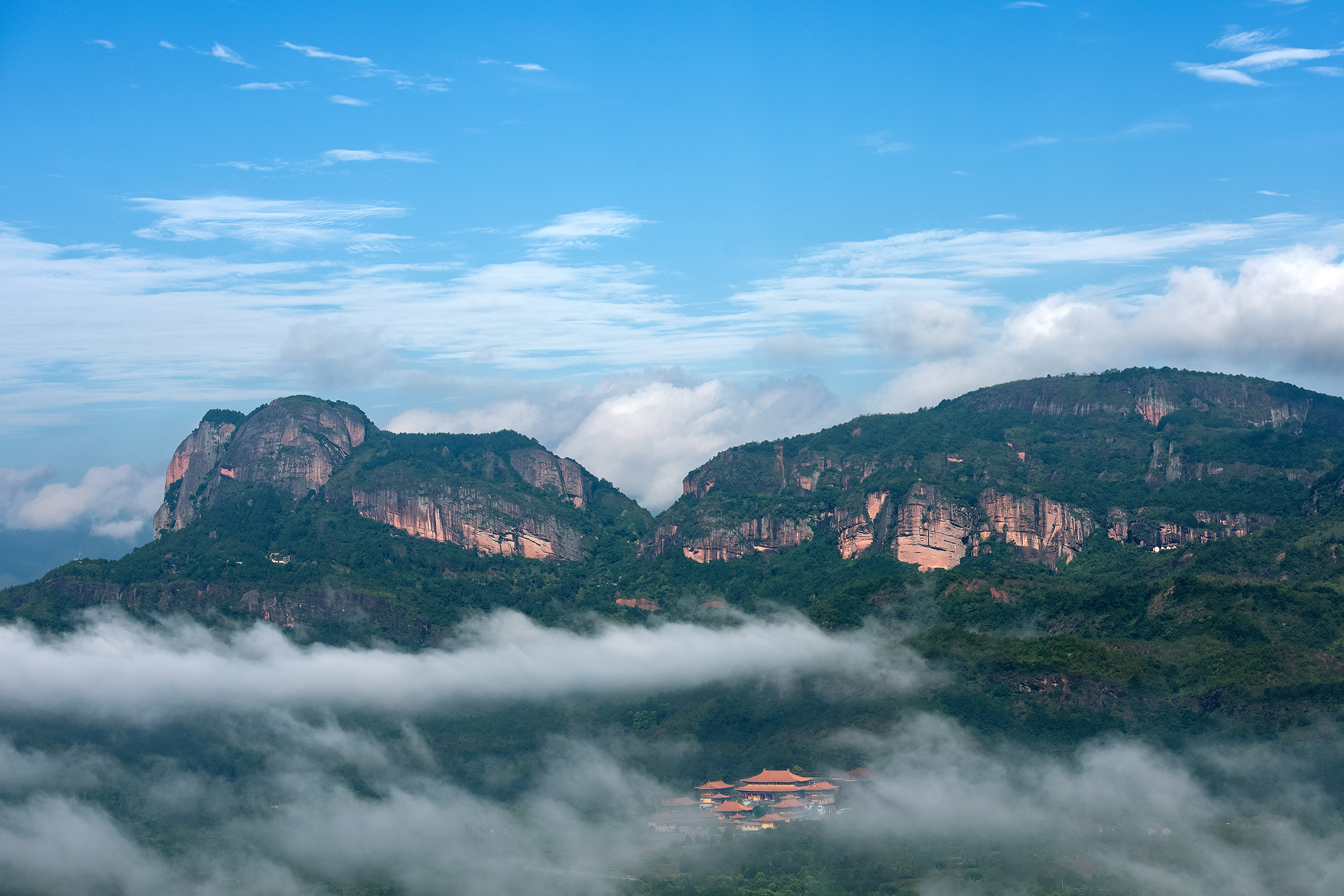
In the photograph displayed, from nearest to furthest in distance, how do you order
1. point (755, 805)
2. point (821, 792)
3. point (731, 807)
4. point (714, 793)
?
point (821, 792) < point (755, 805) < point (731, 807) < point (714, 793)

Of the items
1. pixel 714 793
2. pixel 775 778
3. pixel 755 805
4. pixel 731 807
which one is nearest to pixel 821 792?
pixel 775 778

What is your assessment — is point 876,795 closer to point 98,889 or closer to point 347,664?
point 98,889

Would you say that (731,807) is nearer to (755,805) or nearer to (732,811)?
(732,811)

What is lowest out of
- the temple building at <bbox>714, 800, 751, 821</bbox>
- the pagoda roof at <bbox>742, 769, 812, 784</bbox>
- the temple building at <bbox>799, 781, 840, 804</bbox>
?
the temple building at <bbox>714, 800, 751, 821</bbox>

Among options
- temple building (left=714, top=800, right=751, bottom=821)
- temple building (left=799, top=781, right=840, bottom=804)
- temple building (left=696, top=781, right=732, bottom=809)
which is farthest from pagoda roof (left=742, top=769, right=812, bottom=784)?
temple building (left=714, top=800, right=751, bottom=821)

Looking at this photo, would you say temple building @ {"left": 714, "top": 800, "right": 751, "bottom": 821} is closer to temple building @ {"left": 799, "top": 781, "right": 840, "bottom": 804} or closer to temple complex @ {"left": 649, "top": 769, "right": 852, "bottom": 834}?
temple complex @ {"left": 649, "top": 769, "right": 852, "bottom": 834}
